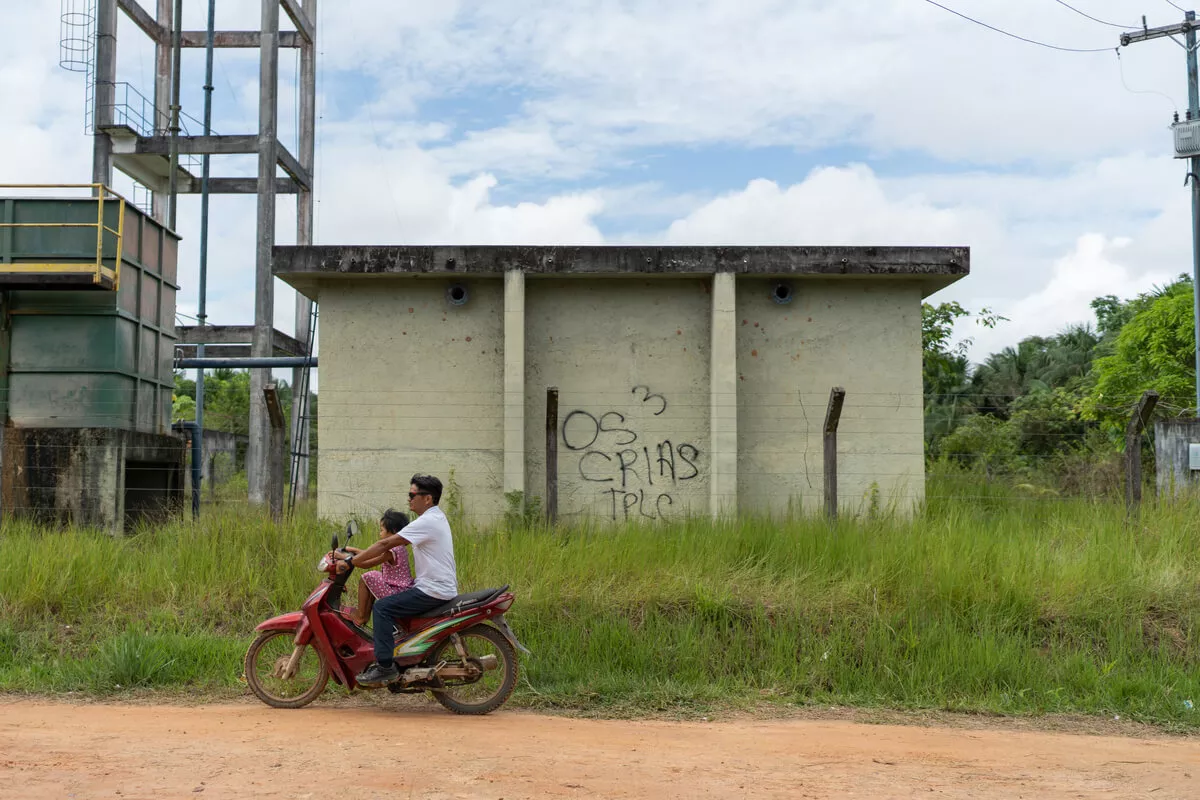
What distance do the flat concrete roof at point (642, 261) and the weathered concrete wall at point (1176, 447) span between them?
3057 mm

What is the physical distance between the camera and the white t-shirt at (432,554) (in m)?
7.62

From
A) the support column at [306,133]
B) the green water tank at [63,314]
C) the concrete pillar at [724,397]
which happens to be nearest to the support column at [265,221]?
the support column at [306,133]

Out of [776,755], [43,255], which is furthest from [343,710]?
[43,255]

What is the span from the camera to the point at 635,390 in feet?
40.6

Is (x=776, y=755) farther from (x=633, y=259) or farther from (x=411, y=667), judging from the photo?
(x=633, y=259)

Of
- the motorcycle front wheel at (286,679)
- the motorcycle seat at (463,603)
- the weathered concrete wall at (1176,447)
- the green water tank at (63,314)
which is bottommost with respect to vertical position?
the motorcycle front wheel at (286,679)

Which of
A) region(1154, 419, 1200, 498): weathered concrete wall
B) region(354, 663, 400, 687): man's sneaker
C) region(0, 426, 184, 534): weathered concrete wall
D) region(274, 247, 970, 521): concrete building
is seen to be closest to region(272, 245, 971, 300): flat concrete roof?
region(274, 247, 970, 521): concrete building

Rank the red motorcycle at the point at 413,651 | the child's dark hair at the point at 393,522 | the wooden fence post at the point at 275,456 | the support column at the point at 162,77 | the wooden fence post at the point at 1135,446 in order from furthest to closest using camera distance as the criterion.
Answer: the support column at the point at 162,77
the wooden fence post at the point at 275,456
the wooden fence post at the point at 1135,446
the child's dark hair at the point at 393,522
the red motorcycle at the point at 413,651

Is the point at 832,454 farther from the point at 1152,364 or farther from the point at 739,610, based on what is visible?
the point at 1152,364

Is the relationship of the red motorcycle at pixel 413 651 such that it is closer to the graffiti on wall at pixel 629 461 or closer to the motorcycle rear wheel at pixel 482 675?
the motorcycle rear wheel at pixel 482 675

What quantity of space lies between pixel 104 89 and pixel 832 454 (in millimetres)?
19449

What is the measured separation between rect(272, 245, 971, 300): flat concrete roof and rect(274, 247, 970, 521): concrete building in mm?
15

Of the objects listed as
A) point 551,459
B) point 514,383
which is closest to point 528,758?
point 551,459

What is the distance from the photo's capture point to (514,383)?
39.4 ft
